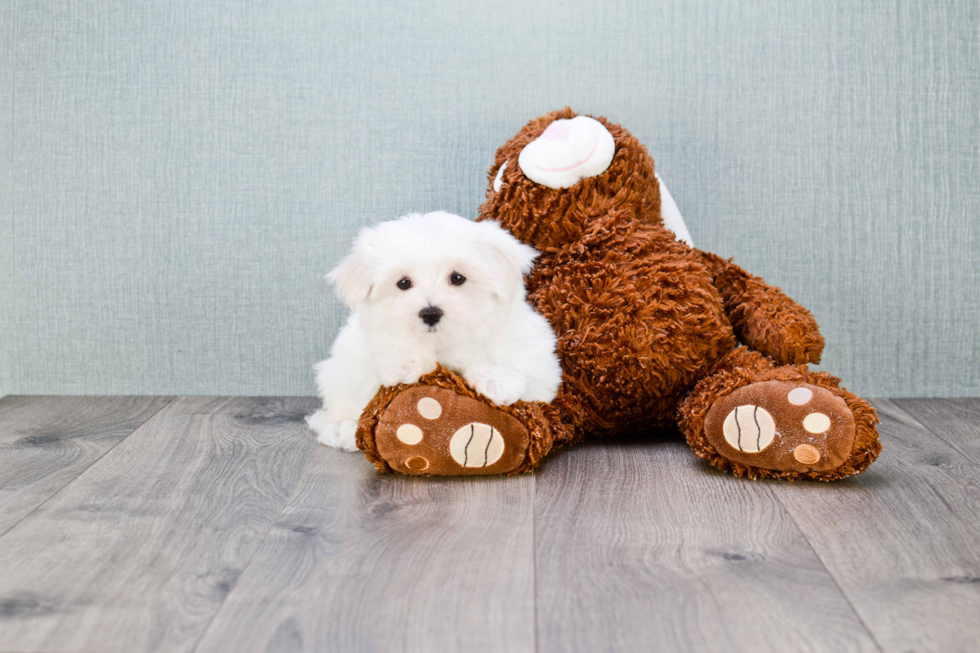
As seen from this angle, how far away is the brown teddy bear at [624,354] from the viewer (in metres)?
1.35

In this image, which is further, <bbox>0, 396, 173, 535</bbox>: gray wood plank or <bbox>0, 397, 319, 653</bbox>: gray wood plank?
<bbox>0, 396, 173, 535</bbox>: gray wood plank

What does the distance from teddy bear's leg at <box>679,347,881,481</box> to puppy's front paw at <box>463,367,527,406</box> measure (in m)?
0.33

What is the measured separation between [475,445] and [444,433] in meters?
0.05

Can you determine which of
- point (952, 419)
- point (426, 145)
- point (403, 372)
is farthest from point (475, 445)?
point (952, 419)

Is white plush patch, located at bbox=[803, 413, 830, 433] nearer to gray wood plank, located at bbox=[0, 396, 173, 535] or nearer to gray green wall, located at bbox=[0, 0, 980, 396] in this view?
gray green wall, located at bbox=[0, 0, 980, 396]

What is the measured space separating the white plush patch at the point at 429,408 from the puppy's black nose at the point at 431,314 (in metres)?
0.13

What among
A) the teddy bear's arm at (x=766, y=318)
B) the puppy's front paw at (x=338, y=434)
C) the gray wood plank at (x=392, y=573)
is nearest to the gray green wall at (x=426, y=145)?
the teddy bear's arm at (x=766, y=318)

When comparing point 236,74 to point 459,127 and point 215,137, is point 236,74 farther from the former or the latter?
point 459,127

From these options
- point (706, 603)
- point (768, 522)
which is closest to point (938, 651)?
point (706, 603)

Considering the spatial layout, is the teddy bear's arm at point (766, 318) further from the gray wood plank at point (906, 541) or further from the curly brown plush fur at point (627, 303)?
the gray wood plank at point (906, 541)

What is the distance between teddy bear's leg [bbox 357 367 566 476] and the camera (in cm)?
135

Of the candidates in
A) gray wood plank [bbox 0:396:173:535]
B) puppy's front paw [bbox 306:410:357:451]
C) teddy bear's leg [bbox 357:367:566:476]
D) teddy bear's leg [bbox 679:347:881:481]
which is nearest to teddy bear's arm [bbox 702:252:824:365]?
teddy bear's leg [bbox 679:347:881:481]

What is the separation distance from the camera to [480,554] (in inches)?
42.6

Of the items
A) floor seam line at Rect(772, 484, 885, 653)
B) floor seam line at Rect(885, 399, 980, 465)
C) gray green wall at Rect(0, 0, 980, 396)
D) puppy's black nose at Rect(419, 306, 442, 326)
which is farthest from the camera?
gray green wall at Rect(0, 0, 980, 396)
